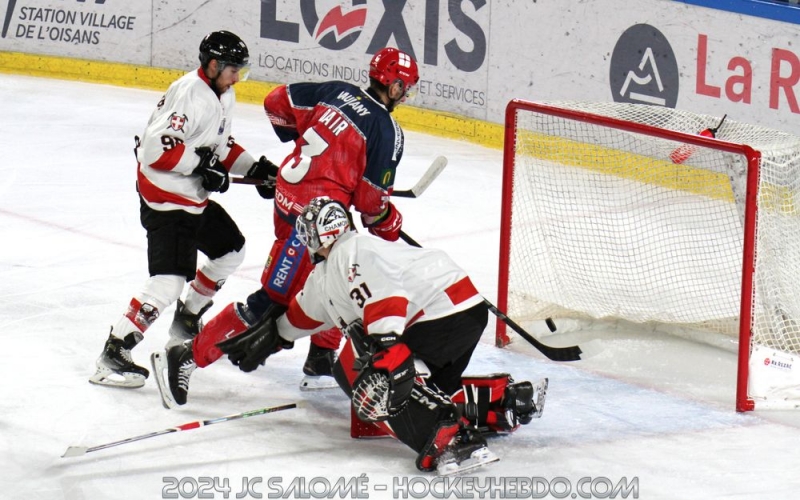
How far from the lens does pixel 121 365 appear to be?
4375mm

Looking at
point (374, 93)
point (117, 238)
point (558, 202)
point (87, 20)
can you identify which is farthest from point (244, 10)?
point (374, 93)

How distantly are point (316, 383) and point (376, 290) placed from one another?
3.04ft

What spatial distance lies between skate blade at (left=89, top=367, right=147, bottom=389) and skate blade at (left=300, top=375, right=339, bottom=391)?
0.54 metres

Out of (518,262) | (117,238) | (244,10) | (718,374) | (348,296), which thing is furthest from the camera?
(244,10)

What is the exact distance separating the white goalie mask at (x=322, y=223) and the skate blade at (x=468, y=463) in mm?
715

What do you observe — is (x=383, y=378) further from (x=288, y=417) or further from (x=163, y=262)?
(x=163, y=262)

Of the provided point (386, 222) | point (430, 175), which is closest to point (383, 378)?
point (386, 222)

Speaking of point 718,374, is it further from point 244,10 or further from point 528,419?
point 244,10

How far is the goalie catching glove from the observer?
142 inches

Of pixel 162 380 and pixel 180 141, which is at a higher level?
pixel 180 141

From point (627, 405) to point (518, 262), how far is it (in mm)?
997

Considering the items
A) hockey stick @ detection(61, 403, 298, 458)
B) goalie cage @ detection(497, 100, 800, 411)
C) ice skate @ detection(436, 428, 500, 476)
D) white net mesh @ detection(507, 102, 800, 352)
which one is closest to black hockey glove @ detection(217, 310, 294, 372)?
hockey stick @ detection(61, 403, 298, 458)

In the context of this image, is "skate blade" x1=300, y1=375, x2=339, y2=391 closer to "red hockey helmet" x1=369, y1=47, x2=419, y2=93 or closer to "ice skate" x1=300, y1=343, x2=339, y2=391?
"ice skate" x1=300, y1=343, x2=339, y2=391

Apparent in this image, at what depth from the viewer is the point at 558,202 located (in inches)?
215
